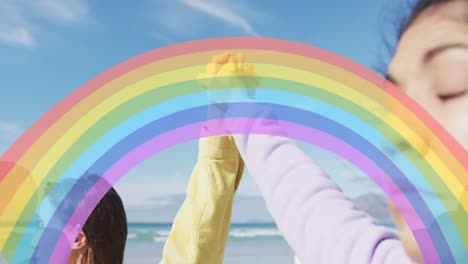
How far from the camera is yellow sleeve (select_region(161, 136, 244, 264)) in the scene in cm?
114

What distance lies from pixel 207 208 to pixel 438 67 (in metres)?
0.78

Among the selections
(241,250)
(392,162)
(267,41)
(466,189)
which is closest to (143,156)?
(267,41)

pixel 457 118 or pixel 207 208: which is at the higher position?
pixel 207 208

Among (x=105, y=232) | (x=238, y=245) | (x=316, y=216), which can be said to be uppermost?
(x=238, y=245)

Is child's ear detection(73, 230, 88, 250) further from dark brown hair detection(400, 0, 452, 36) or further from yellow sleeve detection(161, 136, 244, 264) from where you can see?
dark brown hair detection(400, 0, 452, 36)

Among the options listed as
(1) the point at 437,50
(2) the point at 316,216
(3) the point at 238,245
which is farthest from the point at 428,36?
(3) the point at 238,245

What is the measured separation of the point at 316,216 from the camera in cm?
55

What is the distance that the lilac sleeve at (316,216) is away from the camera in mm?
545

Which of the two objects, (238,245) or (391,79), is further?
(238,245)

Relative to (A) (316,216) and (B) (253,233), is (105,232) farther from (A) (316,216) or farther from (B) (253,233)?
(B) (253,233)

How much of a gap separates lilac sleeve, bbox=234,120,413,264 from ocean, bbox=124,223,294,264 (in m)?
10.7

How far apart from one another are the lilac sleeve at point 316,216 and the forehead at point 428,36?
11 cm

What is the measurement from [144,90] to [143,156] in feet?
0.50

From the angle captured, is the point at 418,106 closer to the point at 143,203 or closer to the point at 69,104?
the point at 69,104
